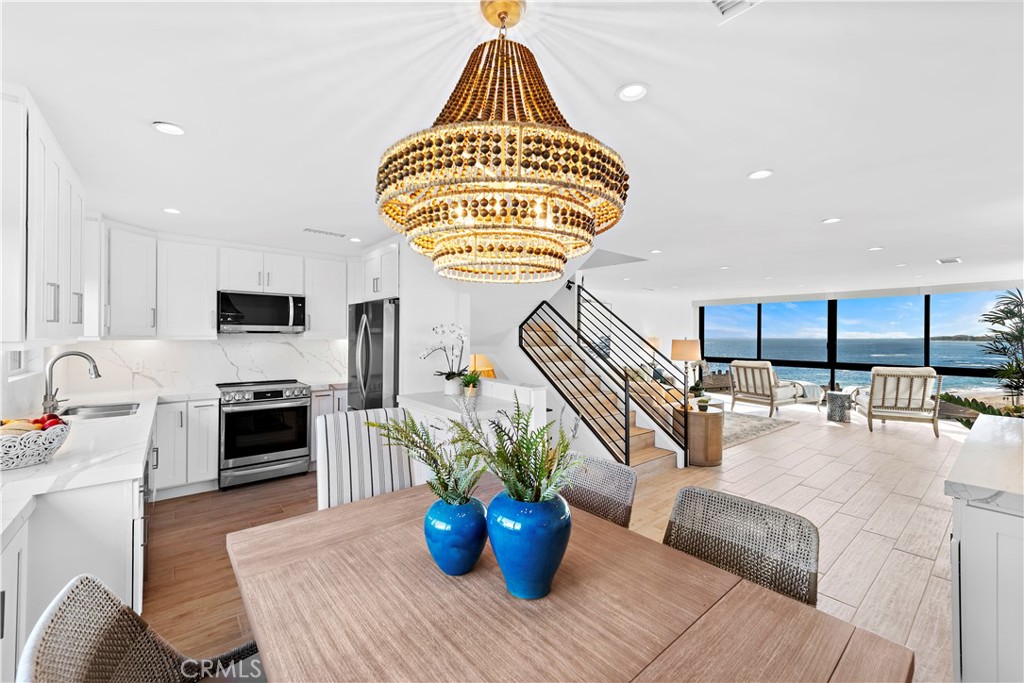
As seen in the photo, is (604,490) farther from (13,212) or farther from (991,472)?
(13,212)

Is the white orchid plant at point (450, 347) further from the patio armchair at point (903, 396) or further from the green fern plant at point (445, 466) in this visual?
the patio armchair at point (903, 396)

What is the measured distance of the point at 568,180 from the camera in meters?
1.01

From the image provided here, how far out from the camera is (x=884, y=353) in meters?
12.7

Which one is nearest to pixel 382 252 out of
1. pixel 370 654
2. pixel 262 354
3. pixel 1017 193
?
pixel 262 354

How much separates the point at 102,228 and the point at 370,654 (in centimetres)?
378

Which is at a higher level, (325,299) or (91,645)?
(325,299)

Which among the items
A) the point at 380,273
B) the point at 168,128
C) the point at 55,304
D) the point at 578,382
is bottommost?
the point at 578,382

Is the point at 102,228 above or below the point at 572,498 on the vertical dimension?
above

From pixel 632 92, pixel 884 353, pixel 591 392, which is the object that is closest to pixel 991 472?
pixel 632 92

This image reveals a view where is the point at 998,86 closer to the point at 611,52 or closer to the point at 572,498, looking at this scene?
the point at 611,52

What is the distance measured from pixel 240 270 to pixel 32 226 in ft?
8.62

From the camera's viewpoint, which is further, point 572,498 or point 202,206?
point 202,206

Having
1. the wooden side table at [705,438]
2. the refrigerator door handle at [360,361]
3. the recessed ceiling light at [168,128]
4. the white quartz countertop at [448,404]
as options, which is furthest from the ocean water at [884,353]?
the recessed ceiling light at [168,128]

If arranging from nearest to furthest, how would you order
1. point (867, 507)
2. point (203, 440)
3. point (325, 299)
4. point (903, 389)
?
point (867, 507) < point (203, 440) < point (325, 299) < point (903, 389)
